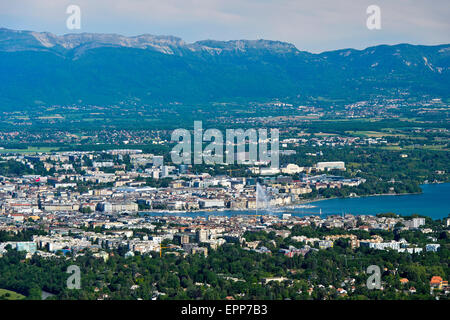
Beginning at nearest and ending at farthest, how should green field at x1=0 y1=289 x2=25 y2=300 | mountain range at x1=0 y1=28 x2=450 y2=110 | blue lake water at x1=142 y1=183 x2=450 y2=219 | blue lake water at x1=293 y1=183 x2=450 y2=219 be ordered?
green field at x1=0 y1=289 x2=25 y2=300 < blue lake water at x1=142 y1=183 x2=450 y2=219 < blue lake water at x1=293 y1=183 x2=450 y2=219 < mountain range at x1=0 y1=28 x2=450 y2=110

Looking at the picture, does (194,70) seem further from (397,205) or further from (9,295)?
(9,295)

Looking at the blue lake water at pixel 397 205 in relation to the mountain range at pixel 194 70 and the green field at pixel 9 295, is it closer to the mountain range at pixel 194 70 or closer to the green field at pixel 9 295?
the green field at pixel 9 295

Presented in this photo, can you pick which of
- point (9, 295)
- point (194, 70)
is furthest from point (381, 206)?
point (194, 70)

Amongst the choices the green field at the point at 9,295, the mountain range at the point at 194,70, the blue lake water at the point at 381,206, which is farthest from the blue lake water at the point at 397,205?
the mountain range at the point at 194,70

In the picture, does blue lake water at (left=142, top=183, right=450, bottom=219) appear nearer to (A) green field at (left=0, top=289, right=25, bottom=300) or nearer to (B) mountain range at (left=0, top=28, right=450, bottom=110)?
(A) green field at (left=0, top=289, right=25, bottom=300)

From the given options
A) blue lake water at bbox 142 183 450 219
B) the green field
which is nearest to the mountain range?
blue lake water at bbox 142 183 450 219
